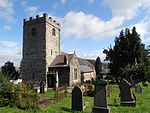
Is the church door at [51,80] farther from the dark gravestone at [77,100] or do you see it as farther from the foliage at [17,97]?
the dark gravestone at [77,100]

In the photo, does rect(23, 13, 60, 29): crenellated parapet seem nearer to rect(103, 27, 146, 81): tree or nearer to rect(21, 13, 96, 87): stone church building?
rect(21, 13, 96, 87): stone church building

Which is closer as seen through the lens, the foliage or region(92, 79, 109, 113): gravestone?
region(92, 79, 109, 113): gravestone

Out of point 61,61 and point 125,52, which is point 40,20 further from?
point 125,52

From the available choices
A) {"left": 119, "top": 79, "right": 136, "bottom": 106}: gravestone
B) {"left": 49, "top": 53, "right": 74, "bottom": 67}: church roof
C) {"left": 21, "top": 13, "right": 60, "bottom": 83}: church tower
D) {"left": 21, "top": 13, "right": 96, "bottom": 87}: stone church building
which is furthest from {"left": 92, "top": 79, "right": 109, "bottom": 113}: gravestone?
{"left": 21, "top": 13, "right": 60, "bottom": 83}: church tower

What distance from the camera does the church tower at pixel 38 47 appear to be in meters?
27.3

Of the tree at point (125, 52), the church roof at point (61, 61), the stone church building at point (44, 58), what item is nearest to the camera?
the stone church building at point (44, 58)

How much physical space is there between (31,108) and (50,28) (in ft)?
70.6

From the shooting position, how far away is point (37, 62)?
91.2 feet

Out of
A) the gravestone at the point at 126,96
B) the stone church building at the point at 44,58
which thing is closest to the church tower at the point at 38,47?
the stone church building at the point at 44,58

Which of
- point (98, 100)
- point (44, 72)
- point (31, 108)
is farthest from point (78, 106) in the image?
point (44, 72)

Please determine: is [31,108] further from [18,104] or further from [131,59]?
[131,59]

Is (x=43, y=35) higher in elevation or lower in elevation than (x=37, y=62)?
higher

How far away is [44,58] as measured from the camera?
2717cm

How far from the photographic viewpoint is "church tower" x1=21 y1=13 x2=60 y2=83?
27328mm
